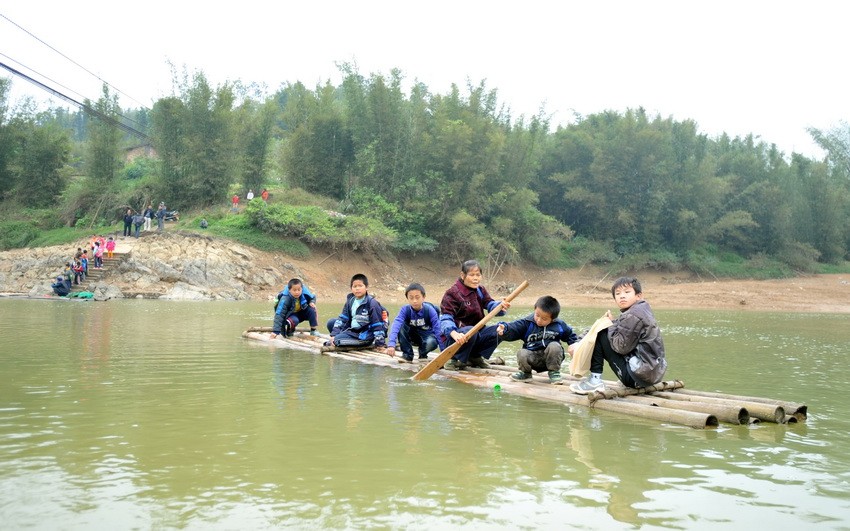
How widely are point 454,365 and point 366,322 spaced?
187 centimetres

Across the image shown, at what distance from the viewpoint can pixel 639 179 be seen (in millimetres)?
30281

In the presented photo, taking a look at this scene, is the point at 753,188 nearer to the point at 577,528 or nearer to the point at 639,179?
the point at 639,179

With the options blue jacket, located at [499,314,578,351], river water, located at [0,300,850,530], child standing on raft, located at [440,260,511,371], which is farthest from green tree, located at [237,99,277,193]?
blue jacket, located at [499,314,578,351]

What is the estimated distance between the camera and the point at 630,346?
210 inches

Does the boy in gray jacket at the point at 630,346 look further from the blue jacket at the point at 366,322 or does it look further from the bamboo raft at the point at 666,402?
the blue jacket at the point at 366,322

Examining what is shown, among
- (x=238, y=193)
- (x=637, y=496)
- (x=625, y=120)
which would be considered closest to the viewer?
(x=637, y=496)

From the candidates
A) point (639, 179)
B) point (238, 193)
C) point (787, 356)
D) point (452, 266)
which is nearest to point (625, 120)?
point (639, 179)

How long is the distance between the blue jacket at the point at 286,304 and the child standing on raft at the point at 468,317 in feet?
10.6

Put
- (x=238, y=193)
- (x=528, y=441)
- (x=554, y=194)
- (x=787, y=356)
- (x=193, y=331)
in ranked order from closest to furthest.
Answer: (x=528, y=441) < (x=787, y=356) < (x=193, y=331) < (x=238, y=193) < (x=554, y=194)

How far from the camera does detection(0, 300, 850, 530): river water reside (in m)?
3.06

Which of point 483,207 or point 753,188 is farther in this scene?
point 753,188

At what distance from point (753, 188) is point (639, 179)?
6.43 metres

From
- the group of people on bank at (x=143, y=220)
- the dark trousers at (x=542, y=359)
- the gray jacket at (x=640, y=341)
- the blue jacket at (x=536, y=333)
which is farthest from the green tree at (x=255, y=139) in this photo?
the gray jacket at (x=640, y=341)

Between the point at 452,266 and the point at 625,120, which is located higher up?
the point at 625,120
